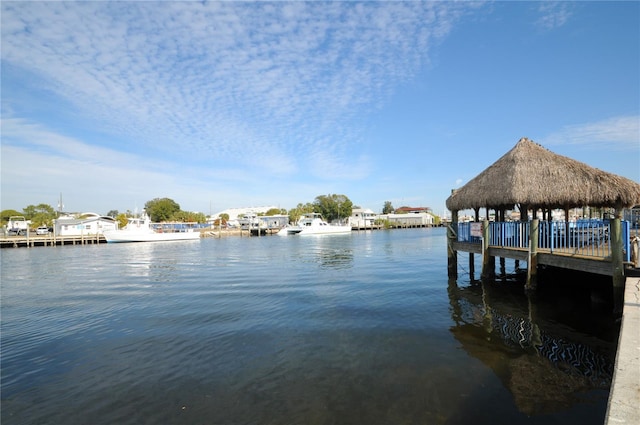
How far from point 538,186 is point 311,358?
9.72 metres

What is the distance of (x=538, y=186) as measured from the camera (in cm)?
1186

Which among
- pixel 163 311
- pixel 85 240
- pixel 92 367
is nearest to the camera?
pixel 92 367

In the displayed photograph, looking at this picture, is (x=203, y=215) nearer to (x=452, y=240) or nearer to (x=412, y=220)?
(x=412, y=220)

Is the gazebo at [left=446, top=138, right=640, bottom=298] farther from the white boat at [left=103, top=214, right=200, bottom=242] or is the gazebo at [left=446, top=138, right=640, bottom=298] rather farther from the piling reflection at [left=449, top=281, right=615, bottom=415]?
the white boat at [left=103, top=214, right=200, bottom=242]

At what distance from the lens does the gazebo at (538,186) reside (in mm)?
10891

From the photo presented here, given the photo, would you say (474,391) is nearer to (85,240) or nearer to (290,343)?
(290,343)

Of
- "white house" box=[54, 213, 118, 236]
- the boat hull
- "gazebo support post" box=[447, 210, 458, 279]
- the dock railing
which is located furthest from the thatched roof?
"white house" box=[54, 213, 118, 236]

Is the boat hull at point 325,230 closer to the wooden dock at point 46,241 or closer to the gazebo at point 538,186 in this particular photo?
the wooden dock at point 46,241

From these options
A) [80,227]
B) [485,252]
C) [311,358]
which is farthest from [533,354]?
[80,227]

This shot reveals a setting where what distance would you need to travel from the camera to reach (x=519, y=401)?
17.7ft

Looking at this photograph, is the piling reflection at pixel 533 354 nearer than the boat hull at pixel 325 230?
Yes

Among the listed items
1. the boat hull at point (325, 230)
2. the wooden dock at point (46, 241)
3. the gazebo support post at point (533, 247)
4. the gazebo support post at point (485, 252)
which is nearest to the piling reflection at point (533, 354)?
the gazebo support post at point (533, 247)

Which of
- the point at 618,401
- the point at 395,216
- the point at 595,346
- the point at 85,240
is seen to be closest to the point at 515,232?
the point at 595,346

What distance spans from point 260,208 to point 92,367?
455 ft
